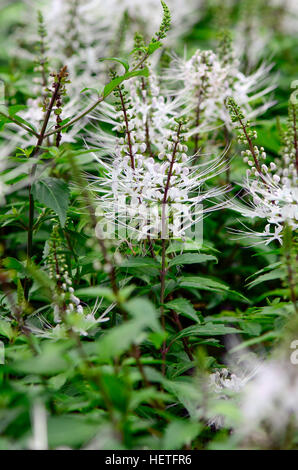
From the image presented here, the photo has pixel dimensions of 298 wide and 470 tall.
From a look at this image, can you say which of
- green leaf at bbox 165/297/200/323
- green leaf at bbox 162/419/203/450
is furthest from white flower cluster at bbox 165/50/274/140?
green leaf at bbox 162/419/203/450

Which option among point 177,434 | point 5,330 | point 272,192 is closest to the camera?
point 177,434

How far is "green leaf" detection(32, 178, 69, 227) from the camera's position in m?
2.06

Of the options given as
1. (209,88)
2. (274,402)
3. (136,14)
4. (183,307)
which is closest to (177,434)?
(274,402)

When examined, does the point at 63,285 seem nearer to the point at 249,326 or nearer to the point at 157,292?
the point at 157,292

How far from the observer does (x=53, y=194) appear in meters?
2.10

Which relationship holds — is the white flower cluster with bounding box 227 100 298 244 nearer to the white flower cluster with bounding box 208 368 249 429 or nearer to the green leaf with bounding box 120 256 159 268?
the green leaf with bounding box 120 256 159 268

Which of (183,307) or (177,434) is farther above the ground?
(183,307)

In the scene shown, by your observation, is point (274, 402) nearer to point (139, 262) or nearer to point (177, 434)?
point (177, 434)

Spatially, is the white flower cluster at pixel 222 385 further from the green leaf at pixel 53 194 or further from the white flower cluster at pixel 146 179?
the green leaf at pixel 53 194

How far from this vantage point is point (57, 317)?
6.60 ft

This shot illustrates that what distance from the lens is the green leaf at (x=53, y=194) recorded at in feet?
6.75

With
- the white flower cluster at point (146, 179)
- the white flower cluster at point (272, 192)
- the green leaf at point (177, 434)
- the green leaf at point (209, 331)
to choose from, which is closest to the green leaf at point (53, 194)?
the white flower cluster at point (146, 179)

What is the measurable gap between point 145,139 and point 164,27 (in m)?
0.69

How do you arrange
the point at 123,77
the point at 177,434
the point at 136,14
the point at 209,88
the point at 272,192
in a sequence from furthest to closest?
the point at 136,14, the point at 209,88, the point at 272,192, the point at 123,77, the point at 177,434
